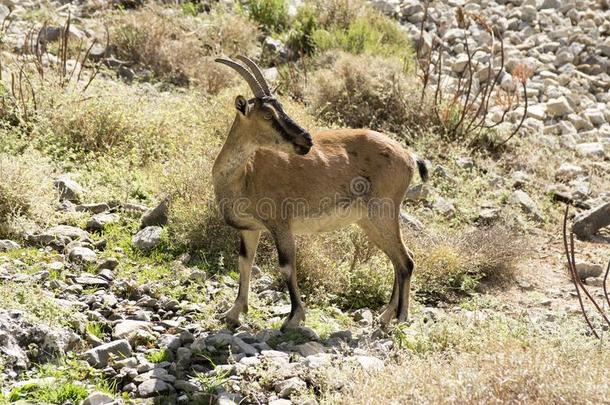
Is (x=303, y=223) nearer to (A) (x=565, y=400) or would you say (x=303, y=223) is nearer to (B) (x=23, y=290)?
(B) (x=23, y=290)

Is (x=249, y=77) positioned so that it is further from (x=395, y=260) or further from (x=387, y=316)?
(x=387, y=316)

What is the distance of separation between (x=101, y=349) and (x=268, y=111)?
224 cm

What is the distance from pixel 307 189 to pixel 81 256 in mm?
2170

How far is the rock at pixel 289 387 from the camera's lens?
239 inches

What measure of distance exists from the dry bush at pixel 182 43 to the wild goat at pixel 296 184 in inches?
213

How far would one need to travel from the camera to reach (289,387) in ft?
19.9

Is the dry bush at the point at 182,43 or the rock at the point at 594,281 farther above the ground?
the dry bush at the point at 182,43

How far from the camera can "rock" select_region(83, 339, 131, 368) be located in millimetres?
6320

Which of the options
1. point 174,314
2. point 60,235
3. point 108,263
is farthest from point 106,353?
point 60,235

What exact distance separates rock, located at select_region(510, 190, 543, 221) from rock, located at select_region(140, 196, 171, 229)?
451cm

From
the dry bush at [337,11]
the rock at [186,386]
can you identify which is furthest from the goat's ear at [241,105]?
the dry bush at [337,11]

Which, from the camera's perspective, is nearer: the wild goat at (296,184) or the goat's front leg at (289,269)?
the wild goat at (296,184)

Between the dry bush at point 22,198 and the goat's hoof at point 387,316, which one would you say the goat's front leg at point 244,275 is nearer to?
the goat's hoof at point 387,316

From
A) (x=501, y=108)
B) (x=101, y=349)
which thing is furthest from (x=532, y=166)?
(x=101, y=349)
